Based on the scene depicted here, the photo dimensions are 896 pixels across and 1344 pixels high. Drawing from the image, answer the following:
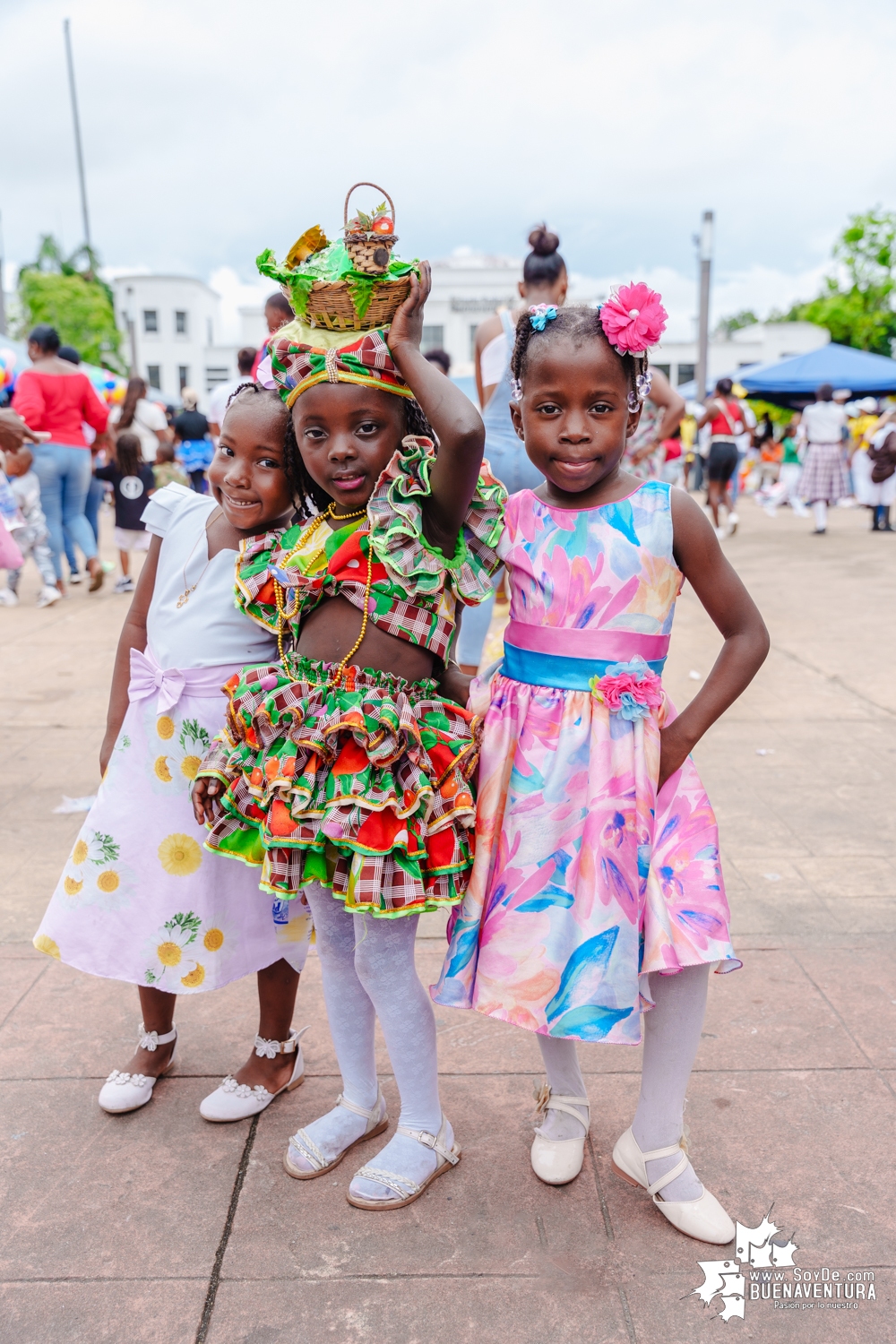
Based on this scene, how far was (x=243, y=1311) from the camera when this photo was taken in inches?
67.3

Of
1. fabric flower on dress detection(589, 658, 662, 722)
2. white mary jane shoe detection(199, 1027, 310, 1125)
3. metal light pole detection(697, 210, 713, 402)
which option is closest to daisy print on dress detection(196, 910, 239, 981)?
white mary jane shoe detection(199, 1027, 310, 1125)

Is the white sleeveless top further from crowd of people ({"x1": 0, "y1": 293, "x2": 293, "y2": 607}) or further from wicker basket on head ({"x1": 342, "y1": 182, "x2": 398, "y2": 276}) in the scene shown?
→ crowd of people ({"x1": 0, "y1": 293, "x2": 293, "y2": 607})

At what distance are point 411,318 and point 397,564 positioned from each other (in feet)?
1.45

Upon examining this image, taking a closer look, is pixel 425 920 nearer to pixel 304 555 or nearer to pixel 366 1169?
pixel 366 1169

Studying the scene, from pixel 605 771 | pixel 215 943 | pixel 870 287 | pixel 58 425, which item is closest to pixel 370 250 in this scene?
pixel 605 771

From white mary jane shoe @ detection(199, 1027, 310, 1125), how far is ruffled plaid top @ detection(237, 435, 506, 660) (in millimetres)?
962

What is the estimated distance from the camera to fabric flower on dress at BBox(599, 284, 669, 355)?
1812mm

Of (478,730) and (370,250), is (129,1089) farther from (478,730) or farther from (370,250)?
(370,250)

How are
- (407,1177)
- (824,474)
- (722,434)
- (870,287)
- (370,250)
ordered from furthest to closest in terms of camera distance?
(870,287) → (824,474) → (722,434) → (407,1177) → (370,250)

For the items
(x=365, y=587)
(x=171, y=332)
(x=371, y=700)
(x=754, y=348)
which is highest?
(x=171, y=332)

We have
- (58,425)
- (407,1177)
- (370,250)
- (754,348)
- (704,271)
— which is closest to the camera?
(370,250)

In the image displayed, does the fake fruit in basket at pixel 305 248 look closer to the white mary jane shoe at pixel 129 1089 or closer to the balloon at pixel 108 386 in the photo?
the white mary jane shoe at pixel 129 1089

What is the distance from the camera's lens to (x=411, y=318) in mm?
1865

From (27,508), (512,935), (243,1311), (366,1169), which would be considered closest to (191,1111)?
(366,1169)
